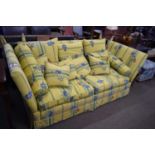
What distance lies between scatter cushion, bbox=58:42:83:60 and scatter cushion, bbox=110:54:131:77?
570 mm

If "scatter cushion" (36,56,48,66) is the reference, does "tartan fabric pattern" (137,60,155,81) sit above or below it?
below

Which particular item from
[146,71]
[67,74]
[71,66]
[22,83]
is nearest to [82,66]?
[71,66]

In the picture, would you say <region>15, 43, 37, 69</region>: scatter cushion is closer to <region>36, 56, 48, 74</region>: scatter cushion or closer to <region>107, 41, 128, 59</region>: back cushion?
<region>36, 56, 48, 74</region>: scatter cushion

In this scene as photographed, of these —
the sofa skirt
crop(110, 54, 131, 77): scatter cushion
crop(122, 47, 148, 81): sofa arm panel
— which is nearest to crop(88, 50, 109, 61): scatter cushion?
crop(110, 54, 131, 77): scatter cushion

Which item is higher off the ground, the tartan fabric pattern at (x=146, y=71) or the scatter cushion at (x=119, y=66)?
the scatter cushion at (x=119, y=66)

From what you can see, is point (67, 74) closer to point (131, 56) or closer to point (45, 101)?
point (45, 101)

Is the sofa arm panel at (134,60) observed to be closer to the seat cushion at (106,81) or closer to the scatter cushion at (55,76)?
the seat cushion at (106,81)

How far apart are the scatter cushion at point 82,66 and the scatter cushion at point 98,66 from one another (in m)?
0.08

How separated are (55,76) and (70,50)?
0.63 m

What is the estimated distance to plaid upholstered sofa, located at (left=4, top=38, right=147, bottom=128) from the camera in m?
1.77

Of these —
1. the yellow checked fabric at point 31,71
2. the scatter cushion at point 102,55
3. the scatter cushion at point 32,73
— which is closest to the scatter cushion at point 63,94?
the yellow checked fabric at point 31,71

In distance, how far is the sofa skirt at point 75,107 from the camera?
1.83 m

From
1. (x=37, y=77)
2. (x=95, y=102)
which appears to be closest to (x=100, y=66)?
(x=95, y=102)
